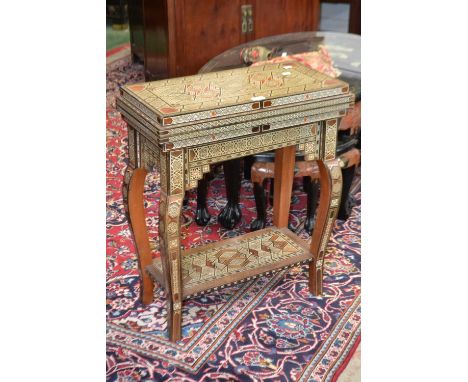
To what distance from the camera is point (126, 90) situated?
7.57 feet

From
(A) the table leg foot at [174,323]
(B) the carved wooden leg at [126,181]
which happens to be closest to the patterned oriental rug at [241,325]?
(A) the table leg foot at [174,323]

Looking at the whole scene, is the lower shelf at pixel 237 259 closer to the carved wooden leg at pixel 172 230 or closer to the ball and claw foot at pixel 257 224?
the carved wooden leg at pixel 172 230

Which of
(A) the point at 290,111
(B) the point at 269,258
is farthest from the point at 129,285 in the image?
(A) the point at 290,111

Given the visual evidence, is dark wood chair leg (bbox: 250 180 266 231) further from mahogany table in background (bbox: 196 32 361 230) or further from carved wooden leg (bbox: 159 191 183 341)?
carved wooden leg (bbox: 159 191 183 341)

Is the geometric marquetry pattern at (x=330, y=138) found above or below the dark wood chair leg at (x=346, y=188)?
above

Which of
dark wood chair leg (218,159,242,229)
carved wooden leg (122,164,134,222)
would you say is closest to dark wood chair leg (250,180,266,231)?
dark wood chair leg (218,159,242,229)

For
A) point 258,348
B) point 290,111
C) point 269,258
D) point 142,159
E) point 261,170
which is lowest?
point 258,348

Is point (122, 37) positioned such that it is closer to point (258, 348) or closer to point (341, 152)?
point (341, 152)

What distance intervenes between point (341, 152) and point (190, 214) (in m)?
0.91

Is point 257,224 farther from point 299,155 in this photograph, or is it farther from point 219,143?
point 219,143

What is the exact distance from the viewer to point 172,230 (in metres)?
2.27

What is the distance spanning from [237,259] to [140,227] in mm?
443

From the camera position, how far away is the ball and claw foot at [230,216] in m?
3.36

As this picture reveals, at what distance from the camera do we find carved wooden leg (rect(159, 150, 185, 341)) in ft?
7.07
